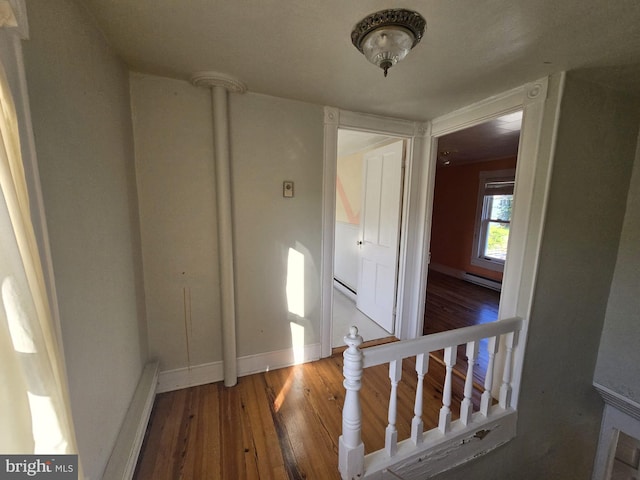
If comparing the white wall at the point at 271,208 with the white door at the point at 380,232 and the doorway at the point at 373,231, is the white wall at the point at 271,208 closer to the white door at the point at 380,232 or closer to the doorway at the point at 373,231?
the doorway at the point at 373,231

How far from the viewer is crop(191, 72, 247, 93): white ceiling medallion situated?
5.23ft

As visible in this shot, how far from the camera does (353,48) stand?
1.31 meters

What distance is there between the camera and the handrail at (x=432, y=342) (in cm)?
125

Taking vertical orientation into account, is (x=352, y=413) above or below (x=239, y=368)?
above

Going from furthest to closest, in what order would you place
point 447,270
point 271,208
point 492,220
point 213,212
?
point 447,270, point 492,220, point 271,208, point 213,212

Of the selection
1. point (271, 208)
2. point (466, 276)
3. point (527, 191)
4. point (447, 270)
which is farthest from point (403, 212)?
point (447, 270)

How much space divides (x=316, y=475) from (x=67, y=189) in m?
1.72

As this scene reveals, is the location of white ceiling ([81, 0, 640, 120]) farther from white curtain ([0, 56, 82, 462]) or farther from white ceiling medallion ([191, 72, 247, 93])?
white curtain ([0, 56, 82, 462])

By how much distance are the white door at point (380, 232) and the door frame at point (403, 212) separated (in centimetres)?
8

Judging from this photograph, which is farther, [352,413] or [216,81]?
[216,81]

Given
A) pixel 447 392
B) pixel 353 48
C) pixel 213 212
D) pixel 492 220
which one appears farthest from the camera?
pixel 492 220

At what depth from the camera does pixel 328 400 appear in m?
1.83

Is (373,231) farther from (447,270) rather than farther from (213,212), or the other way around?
(447,270)

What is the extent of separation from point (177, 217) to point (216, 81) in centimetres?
93
